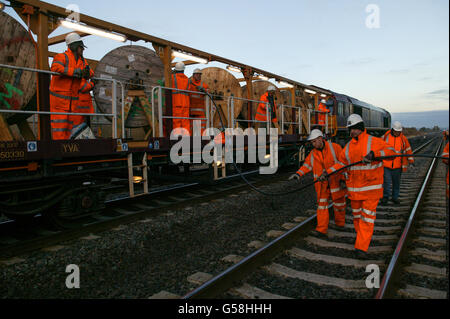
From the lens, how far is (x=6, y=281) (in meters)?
3.56

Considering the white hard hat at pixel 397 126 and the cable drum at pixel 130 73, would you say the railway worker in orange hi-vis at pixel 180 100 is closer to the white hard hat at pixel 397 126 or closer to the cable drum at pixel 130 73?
the cable drum at pixel 130 73

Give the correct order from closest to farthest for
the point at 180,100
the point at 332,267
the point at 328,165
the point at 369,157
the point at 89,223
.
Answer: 1. the point at 332,267
2. the point at 369,157
3. the point at 328,165
4. the point at 89,223
5. the point at 180,100

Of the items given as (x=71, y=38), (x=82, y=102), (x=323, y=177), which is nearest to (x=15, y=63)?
(x=71, y=38)

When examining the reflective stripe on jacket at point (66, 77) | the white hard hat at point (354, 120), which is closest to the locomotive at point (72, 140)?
the reflective stripe on jacket at point (66, 77)

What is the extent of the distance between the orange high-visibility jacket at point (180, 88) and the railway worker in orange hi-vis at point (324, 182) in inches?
130

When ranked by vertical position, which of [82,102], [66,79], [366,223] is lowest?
[366,223]

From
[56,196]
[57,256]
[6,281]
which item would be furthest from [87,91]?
[6,281]

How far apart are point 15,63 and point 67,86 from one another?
751mm

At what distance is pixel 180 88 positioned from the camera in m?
7.31

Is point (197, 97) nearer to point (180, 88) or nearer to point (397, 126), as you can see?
point (180, 88)

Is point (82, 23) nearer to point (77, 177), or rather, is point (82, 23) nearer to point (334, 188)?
point (77, 177)

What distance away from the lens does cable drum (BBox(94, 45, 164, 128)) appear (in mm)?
6387

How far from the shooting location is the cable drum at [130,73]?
21.0 ft

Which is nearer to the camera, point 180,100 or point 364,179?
point 364,179
